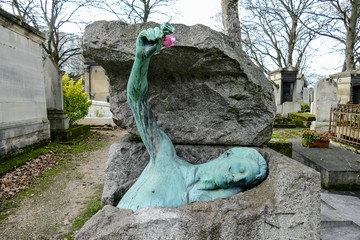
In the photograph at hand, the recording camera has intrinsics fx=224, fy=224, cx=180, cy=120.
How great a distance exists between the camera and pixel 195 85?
6.06 ft

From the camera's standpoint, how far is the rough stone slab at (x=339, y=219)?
187cm

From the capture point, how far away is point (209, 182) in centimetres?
144

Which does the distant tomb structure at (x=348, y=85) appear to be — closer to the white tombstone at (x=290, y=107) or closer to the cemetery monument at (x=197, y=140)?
the white tombstone at (x=290, y=107)

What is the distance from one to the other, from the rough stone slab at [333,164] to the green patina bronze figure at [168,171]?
3.21 meters

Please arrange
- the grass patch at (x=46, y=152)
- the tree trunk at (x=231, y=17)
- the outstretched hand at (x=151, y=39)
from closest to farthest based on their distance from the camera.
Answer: the outstretched hand at (x=151, y=39), the grass patch at (x=46, y=152), the tree trunk at (x=231, y=17)

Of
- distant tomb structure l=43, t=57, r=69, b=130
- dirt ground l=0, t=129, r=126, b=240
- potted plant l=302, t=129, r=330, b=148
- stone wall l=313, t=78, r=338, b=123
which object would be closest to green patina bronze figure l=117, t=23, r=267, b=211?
dirt ground l=0, t=129, r=126, b=240

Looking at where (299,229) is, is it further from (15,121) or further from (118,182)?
(15,121)

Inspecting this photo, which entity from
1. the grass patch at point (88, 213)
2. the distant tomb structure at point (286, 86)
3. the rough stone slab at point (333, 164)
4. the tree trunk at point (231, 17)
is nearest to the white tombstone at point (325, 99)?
the distant tomb structure at point (286, 86)

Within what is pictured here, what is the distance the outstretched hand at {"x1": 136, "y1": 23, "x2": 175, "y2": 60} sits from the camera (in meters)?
1.21

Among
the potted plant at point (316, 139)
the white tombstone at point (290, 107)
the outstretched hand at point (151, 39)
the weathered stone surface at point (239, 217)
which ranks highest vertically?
the outstretched hand at point (151, 39)

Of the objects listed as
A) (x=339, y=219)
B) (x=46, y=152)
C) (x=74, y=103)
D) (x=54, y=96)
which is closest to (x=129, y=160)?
(x=339, y=219)

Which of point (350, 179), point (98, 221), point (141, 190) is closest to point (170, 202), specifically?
point (141, 190)

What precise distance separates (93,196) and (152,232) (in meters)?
2.78

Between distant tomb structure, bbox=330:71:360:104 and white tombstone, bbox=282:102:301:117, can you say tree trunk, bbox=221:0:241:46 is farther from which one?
distant tomb structure, bbox=330:71:360:104
